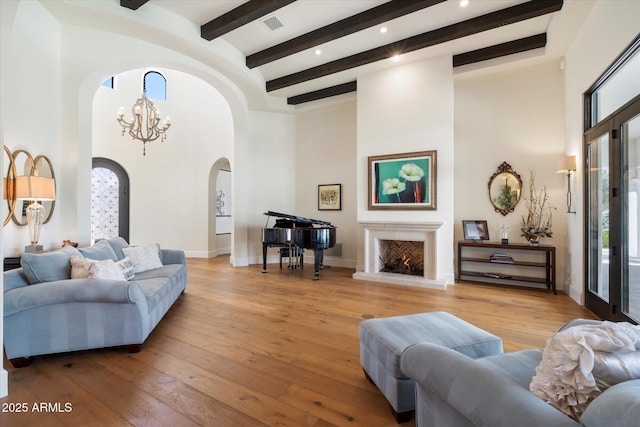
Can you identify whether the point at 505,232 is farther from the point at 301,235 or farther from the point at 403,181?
the point at 301,235

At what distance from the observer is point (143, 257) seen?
12.2 ft

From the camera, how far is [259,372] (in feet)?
6.91

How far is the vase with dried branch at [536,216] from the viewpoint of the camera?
4448 millimetres

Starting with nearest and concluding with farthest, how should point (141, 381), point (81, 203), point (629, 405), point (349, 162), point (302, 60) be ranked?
1. point (629, 405)
2. point (141, 381)
3. point (81, 203)
4. point (302, 60)
5. point (349, 162)

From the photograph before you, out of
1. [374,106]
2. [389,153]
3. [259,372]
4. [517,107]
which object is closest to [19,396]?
[259,372]

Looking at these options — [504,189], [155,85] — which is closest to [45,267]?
[504,189]

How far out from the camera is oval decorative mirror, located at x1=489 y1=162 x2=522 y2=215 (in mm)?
4738

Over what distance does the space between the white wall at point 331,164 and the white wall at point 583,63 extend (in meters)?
3.57

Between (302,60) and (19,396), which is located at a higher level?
(302,60)

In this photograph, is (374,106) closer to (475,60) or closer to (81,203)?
(475,60)

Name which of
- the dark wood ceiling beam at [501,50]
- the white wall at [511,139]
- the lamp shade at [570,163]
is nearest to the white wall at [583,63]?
the lamp shade at [570,163]

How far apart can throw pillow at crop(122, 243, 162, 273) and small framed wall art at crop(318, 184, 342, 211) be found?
3.68 meters

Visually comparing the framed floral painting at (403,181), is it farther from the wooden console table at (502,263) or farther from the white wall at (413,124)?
the wooden console table at (502,263)

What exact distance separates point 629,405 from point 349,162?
19.4ft
